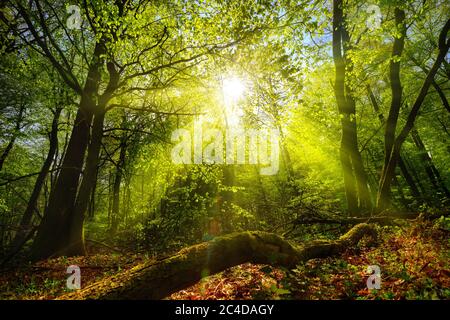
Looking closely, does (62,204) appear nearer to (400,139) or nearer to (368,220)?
(368,220)

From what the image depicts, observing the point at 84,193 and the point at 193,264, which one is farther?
the point at 84,193

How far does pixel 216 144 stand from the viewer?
46.1 feet

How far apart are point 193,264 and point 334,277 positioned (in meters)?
2.51

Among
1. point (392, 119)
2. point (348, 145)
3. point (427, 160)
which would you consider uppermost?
point (392, 119)

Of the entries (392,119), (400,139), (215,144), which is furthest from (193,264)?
(215,144)

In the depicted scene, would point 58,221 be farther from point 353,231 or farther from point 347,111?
point 347,111

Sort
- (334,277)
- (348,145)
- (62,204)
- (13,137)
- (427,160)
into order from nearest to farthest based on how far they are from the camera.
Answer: (334,277) < (62,204) < (348,145) < (13,137) < (427,160)

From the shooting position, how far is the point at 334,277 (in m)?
4.52

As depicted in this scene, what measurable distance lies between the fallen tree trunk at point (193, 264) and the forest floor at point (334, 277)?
0.98 ft

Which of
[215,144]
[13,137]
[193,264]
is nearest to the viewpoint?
[193,264]

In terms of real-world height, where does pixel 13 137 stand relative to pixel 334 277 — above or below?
above

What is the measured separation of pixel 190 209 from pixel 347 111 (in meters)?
7.85

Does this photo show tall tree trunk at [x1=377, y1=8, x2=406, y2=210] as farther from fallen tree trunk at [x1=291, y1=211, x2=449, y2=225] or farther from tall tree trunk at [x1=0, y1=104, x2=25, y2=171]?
tall tree trunk at [x1=0, y1=104, x2=25, y2=171]
